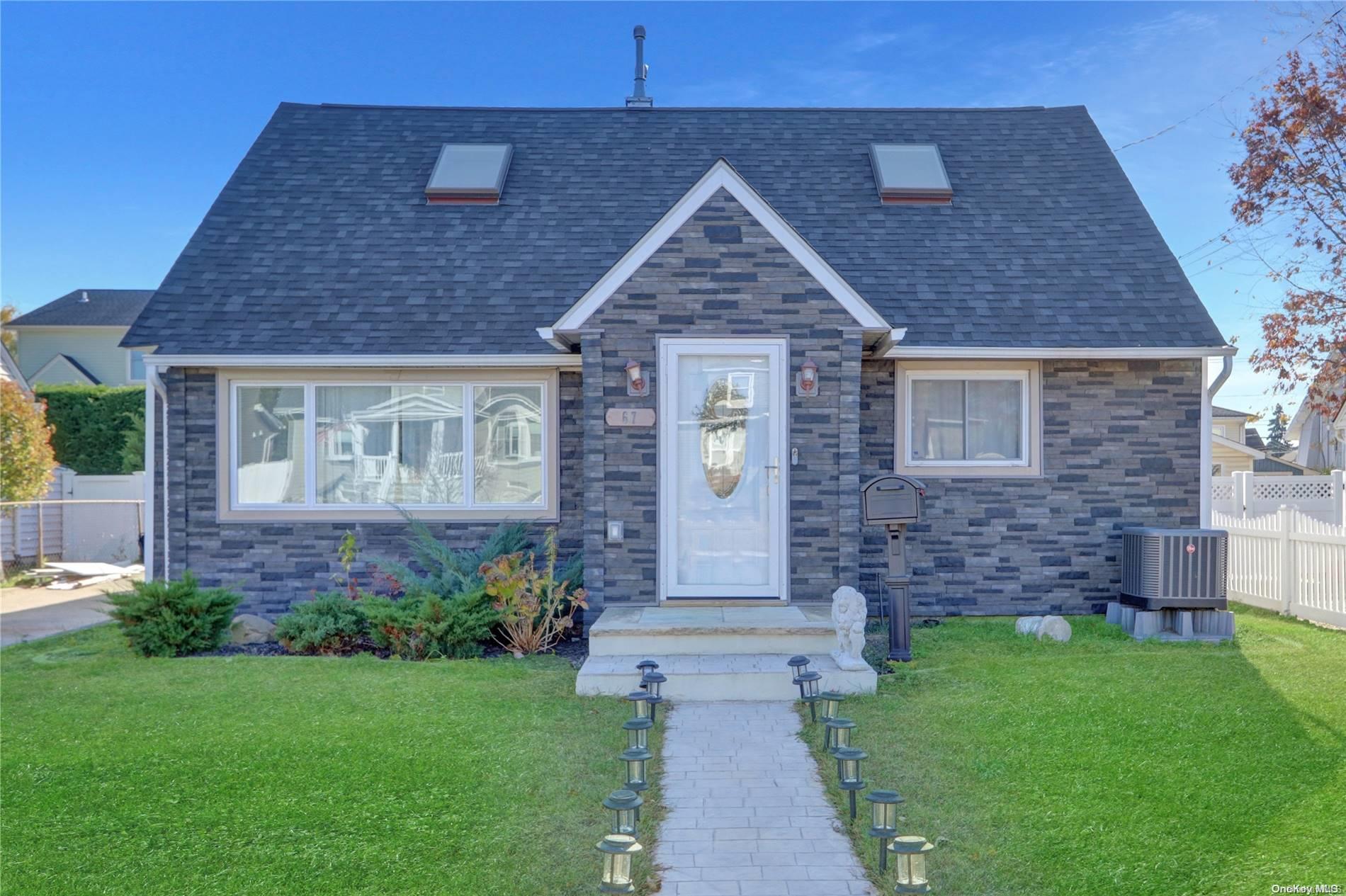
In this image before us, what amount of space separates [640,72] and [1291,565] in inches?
460

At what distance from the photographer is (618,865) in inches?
151

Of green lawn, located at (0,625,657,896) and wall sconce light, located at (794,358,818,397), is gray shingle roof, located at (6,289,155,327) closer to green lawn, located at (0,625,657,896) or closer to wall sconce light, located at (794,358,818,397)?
green lawn, located at (0,625,657,896)

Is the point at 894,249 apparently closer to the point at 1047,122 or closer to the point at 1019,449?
the point at 1019,449

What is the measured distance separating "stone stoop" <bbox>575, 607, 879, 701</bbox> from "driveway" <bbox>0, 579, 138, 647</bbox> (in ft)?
17.4

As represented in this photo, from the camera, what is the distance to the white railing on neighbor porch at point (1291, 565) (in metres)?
10.4

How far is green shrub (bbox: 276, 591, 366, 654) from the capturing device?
908cm

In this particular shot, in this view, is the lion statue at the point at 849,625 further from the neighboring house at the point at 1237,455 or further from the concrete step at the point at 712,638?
the neighboring house at the point at 1237,455

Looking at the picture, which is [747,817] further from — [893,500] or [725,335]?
[725,335]

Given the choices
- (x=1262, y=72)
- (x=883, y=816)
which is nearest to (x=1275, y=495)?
(x=1262, y=72)

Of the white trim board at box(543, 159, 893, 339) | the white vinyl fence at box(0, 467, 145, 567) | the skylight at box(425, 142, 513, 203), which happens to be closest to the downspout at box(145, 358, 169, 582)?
the skylight at box(425, 142, 513, 203)

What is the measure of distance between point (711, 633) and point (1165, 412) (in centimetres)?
603

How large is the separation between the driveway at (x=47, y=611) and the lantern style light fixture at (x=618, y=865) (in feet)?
25.2

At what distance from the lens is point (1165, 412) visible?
10.7 meters

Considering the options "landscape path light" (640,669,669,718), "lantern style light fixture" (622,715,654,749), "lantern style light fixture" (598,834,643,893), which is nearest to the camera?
"lantern style light fixture" (598,834,643,893)
